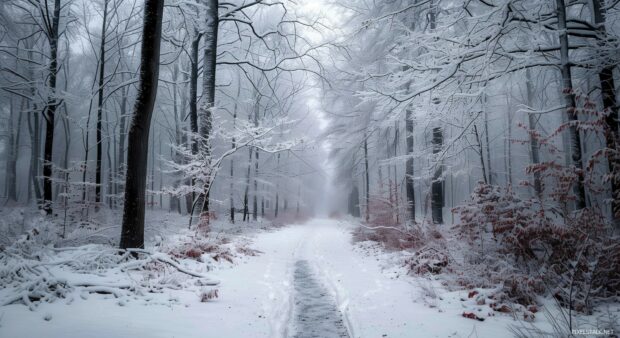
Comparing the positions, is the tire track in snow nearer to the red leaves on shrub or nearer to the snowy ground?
the snowy ground

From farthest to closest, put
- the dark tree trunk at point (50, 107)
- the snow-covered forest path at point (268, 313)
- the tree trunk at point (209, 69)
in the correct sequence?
1. the dark tree trunk at point (50, 107)
2. the tree trunk at point (209, 69)
3. the snow-covered forest path at point (268, 313)

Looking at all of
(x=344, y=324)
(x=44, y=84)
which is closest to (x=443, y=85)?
(x=344, y=324)

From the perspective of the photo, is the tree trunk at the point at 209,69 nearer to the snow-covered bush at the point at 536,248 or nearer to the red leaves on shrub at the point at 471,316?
the snow-covered bush at the point at 536,248

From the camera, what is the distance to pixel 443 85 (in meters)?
7.29

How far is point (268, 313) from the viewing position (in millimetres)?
4691

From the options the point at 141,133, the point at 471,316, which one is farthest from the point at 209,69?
the point at 471,316

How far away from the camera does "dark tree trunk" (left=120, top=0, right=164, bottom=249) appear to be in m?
6.12

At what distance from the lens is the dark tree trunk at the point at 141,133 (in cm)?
612

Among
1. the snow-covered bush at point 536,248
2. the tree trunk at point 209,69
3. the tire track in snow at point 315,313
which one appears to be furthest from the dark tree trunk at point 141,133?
the snow-covered bush at point 536,248

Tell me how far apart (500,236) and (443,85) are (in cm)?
340

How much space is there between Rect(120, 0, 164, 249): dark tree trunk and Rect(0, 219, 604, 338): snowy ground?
Answer: 70.8 inches

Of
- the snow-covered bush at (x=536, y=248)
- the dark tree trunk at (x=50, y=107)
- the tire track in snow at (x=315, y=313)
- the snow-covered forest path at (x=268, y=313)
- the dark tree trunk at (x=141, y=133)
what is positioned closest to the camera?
the snow-covered forest path at (x=268, y=313)

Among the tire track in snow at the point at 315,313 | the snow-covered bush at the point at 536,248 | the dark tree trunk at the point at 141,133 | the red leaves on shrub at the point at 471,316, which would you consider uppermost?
the dark tree trunk at the point at 141,133

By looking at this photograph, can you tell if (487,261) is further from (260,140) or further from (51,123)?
(51,123)
